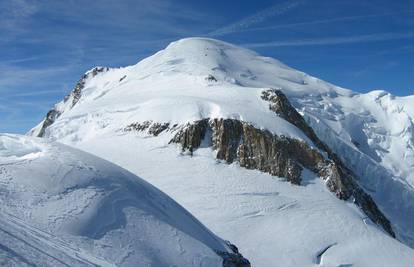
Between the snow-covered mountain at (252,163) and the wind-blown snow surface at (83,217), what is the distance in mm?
16272

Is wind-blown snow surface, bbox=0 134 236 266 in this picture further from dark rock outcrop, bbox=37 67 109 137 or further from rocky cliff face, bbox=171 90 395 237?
dark rock outcrop, bbox=37 67 109 137

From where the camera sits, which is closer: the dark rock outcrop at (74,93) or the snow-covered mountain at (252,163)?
the snow-covered mountain at (252,163)

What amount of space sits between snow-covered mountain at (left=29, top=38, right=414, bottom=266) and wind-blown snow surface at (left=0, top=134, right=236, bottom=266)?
53.4 ft

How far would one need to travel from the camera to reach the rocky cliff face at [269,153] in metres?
49.5

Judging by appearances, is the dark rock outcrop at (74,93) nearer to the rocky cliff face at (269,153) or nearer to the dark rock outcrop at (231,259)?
the rocky cliff face at (269,153)

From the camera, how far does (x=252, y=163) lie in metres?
49.9

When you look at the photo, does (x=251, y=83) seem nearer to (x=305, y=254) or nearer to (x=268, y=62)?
(x=268, y=62)

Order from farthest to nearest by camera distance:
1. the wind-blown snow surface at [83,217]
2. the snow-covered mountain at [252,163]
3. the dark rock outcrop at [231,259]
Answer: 1. the snow-covered mountain at [252,163]
2. the dark rock outcrop at [231,259]
3. the wind-blown snow surface at [83,217]

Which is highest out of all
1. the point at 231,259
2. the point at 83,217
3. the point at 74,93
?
the point at 74,93

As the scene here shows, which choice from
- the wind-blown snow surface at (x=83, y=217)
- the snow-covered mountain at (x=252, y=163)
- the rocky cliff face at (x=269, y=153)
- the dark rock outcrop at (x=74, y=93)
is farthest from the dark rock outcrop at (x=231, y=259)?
the dark rock outcrop at (x=74, y=93)

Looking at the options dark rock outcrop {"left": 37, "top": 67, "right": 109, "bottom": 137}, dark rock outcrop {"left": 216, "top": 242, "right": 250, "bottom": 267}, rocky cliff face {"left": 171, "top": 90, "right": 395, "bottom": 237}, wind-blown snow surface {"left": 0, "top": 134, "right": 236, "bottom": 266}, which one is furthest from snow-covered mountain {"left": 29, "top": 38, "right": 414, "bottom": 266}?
dark rock outcrop {"left": 37, "top": 67, "right": 109, "bottom": 137}

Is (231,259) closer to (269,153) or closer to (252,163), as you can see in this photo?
(252,163)

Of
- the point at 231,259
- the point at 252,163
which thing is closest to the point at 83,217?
the point at 231,259

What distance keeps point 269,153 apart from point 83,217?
3238cm
